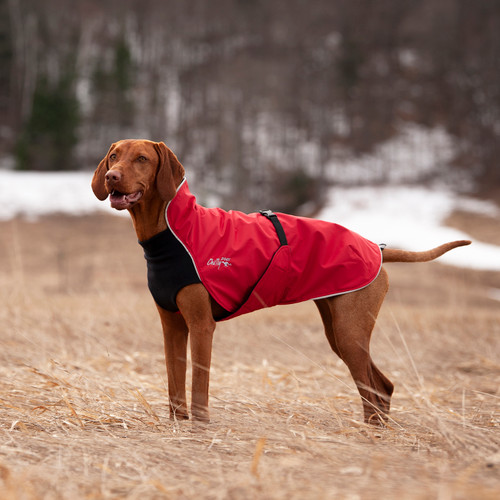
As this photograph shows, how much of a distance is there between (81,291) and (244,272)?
816 centimetres

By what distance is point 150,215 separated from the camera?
3.22m

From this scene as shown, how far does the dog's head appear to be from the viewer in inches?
119

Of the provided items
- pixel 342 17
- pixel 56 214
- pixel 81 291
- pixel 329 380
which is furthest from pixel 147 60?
pixel 329 380

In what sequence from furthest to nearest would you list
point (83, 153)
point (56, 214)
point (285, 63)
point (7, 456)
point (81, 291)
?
1. point (285, 63)
2. point (83, 153)
3. point (56, 214)
4. point (81, 291)
5. point (7, 456)

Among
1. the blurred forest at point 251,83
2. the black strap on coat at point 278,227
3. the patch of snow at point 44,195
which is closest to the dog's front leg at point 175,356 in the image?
the black strap on coat at point 278,227

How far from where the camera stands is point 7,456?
2.26 meters

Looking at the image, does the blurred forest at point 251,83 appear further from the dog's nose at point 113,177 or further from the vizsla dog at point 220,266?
the dog's nose at point 113,177

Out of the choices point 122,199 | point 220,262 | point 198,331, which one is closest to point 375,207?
point 220,262

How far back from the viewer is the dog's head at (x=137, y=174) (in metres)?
3.04

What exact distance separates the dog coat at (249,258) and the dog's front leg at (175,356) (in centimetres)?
16

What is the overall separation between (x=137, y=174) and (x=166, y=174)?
16 centimetres

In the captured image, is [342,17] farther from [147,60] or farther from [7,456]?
[7,456]

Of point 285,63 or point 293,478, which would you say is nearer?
point 293,478

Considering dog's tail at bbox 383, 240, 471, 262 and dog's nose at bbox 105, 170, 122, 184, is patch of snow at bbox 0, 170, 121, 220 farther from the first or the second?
dog's nose at bbox 105, 170, 122, 184
